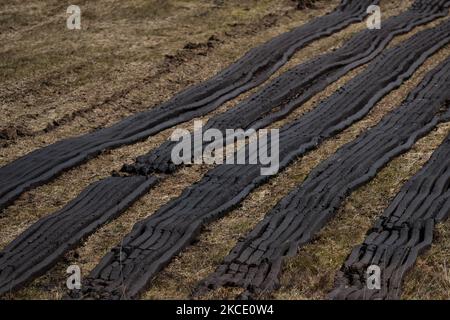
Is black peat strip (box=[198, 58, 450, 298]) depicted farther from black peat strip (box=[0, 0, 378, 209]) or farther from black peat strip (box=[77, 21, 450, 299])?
black peat strip (box=[0, 0, 378, 209])

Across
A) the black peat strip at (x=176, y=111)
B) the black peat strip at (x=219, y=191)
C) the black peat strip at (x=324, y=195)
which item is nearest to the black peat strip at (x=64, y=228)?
the black peat strip at (x=219, y=191)

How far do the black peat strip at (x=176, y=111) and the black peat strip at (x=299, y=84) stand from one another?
75cm

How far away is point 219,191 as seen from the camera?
496 inches

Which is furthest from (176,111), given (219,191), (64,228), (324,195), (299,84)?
(64,228)

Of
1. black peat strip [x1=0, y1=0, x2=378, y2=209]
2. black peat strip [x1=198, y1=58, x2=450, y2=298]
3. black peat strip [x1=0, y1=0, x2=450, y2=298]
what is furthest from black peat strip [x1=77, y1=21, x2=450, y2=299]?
black peat strip [x1=0, y1=0, x2=378, y2=209]

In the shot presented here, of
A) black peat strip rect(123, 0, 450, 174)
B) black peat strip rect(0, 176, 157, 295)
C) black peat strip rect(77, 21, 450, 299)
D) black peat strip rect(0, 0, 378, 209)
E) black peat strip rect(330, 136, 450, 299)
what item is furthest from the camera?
black peat strip rect(123, 0, 450, 174)

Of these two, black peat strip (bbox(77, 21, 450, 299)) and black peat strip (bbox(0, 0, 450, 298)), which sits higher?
black peat strip (bbox(0, 0, 450, 298))

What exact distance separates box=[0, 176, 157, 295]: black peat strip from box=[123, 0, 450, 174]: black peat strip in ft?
2.99

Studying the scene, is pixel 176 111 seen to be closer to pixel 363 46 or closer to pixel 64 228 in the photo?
pixel 64 228

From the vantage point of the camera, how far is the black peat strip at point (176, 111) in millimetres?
13469

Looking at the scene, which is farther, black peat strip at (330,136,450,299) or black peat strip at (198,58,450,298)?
black peat strip at (198,58,450,298)

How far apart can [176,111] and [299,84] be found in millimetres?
3288

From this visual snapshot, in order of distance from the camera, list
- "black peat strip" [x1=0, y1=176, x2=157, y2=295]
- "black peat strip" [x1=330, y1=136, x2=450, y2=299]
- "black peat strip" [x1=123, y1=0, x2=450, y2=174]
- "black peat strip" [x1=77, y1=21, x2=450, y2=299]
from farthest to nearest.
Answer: "black peat strip" [x1=123, y1=0, x2=450, y2=174], "black peat strip" [x1=0, y1=176, x2=157, y2=295], "black peat strip" [x1=77, y1=21, x2=450, y2=299], "black peat strip" [x1=330, y1=136, x2=450, y2=299]

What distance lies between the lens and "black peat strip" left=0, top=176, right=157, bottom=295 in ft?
33.7
